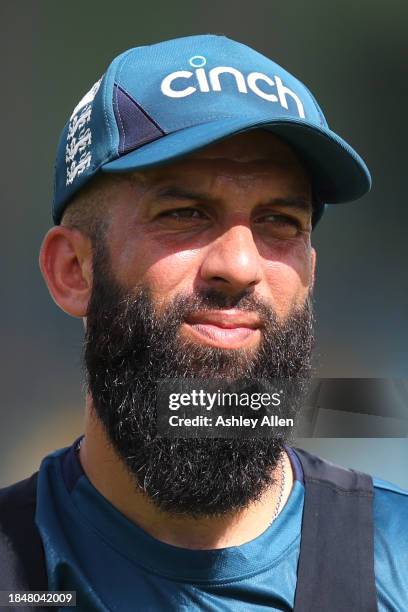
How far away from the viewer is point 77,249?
1246 millimetres

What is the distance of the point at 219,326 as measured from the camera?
1.04m

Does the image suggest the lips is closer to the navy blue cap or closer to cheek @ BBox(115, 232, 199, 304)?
cheek @ BBox(115, 232, 199, 304)

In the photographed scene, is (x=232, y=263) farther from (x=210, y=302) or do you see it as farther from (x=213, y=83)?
(x=213, y=83)

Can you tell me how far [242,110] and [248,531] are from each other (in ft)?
2.48

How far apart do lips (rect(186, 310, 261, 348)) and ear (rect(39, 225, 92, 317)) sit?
0.28 m

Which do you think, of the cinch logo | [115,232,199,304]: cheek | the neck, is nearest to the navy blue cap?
the cinch logo

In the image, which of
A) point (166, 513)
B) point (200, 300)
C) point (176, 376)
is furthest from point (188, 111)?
point (166, 513)

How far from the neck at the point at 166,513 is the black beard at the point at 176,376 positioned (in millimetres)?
25

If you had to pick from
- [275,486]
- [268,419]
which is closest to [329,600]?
[275,486]

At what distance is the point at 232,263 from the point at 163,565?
21.0 inches

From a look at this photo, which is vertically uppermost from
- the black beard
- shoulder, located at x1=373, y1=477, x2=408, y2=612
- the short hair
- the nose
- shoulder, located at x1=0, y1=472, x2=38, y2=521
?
the short hair

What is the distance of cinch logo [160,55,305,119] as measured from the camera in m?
1.09

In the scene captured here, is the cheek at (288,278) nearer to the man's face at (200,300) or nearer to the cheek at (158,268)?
the man's face at (200,300)

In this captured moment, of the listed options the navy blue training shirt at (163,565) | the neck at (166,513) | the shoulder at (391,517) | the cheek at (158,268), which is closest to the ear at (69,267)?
the cheek at (158,268)
